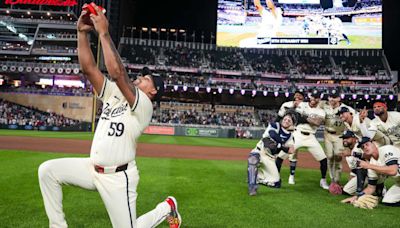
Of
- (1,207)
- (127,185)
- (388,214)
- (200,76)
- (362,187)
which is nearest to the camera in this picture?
(127,185)

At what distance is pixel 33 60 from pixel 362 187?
5291 cm

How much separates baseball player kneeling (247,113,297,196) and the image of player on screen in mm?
43845

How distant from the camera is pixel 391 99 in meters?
48.6

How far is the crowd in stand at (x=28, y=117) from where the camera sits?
35.6 m

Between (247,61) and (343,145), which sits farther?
(247,61)

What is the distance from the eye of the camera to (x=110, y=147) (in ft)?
11.1

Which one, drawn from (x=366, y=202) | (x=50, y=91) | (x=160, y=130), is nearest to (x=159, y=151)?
(x=366, y=202)

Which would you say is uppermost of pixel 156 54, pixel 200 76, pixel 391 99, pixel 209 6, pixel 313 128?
pixel 209 6

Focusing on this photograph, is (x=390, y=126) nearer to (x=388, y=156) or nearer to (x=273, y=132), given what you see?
(x=388, y=156)

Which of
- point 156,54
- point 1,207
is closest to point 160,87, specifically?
point 1,207

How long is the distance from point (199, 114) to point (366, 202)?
138 ft

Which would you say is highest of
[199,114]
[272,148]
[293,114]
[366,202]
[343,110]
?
[199,114]

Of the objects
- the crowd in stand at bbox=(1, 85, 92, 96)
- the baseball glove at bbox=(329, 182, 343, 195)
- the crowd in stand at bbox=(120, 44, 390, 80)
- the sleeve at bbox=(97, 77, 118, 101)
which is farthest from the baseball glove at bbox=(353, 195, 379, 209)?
the crowd in stand at bbox=(120, 44, 390, 80)

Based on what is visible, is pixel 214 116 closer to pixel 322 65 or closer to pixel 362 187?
pixel 322 65
